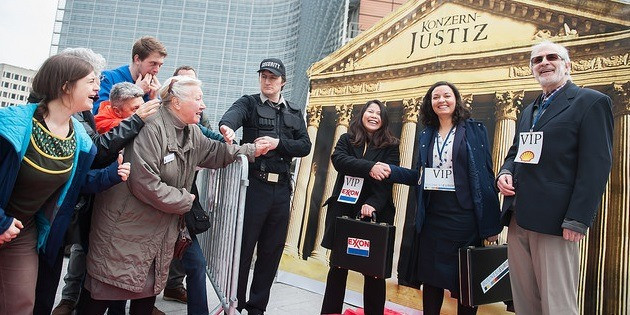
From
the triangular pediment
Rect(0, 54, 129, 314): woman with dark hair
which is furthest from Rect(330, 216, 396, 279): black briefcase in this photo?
the triangular pediment

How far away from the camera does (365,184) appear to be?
2869 mm

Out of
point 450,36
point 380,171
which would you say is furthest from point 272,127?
point 450,36

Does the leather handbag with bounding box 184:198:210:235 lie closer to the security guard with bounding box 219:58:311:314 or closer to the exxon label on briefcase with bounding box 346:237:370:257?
the security guard with bounding box 219:58:311:314

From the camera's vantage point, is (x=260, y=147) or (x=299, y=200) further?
(x=299, y=200)

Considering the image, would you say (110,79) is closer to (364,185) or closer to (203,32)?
(364,185)

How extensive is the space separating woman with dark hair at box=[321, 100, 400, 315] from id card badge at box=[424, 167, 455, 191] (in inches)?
11.5

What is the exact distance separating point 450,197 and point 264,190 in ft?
4.17

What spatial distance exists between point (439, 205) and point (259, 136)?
1.37 meters

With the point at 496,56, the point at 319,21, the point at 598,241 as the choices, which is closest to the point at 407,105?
the point at 496,56

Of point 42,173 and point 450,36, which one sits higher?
point 450,36

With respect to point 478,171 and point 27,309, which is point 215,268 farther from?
point 478,171

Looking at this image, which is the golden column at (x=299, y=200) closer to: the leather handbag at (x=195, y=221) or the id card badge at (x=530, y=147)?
the leather handbag at (x=195, y=221)

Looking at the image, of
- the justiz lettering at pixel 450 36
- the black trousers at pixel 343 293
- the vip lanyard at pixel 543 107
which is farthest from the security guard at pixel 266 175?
the justiz lettering at pixel 450 36

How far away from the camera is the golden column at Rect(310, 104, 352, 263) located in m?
4.28
